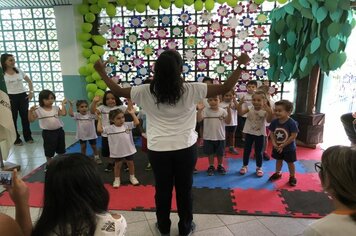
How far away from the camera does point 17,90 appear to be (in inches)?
171

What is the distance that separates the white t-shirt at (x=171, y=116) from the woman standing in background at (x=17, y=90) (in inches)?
130

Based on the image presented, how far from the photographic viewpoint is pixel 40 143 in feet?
14.8

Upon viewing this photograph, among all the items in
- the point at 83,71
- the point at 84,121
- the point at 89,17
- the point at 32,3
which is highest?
the point at 32,3

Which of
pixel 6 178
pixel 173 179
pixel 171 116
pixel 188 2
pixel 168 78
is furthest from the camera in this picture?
pixel 188 2

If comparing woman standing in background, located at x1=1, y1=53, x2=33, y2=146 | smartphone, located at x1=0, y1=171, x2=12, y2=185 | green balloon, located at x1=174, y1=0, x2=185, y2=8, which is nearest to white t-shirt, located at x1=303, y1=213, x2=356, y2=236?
smartphone, located at x1=0, y1=171, x2=12, y2=185

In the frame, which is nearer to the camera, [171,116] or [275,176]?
[171,116]

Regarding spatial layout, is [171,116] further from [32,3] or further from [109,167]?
[32,3]

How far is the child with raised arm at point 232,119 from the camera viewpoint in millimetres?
3554

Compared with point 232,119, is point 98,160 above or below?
below

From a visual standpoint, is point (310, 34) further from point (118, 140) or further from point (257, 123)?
point (118, 140)

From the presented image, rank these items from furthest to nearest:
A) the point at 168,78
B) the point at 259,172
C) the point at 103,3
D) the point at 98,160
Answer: the point at 103,3 < the point at 98,160 < the point at 259,172 < the point at 168,78

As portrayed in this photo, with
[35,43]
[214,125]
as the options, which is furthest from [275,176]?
[35,43]

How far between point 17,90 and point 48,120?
4.99 feet

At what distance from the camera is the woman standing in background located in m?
4.14
